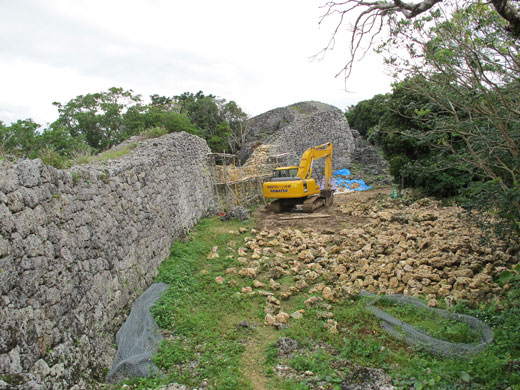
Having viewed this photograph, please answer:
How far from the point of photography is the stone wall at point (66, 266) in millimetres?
3396

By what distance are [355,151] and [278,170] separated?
1504cm

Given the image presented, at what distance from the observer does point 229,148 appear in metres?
31.3

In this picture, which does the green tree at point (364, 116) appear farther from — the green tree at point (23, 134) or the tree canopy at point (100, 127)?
the green tree at point (23, 134)

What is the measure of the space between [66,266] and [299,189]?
969 cm

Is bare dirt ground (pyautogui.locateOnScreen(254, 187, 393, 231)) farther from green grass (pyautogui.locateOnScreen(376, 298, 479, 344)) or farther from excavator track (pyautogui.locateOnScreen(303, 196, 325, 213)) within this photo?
green grass (pyautogui.locateOnScreen(376, 298, 479, 344))

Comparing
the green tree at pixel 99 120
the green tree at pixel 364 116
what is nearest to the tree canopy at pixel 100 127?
the green tree at pixel 99 120

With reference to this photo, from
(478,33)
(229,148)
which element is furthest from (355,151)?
(478,33)

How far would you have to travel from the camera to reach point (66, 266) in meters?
4.32

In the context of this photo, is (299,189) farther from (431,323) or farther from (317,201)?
(431,323)

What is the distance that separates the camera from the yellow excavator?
13.3m

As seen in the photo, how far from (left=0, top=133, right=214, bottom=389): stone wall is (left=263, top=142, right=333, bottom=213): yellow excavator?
6616 millimetres

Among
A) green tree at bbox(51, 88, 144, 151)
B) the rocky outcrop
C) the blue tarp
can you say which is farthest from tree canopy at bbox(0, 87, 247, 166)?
the blue tarp

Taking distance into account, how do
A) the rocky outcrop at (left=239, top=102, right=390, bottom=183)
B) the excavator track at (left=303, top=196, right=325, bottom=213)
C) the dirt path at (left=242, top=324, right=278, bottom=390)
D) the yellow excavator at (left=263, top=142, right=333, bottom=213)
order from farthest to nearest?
the rocky outcrop at (left=239, top=102, right=390, bottom=183)
the excavator track at (left=303, top=196, right=325, bottom=213)
the yellow excavator at (left=263, top=142, right=333, bottom=213)
the dirt path at (left=242, top=324, right=278, bottom=390)

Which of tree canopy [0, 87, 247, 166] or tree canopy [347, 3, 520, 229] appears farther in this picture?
tree canopy [0, 87, 247, 166]
